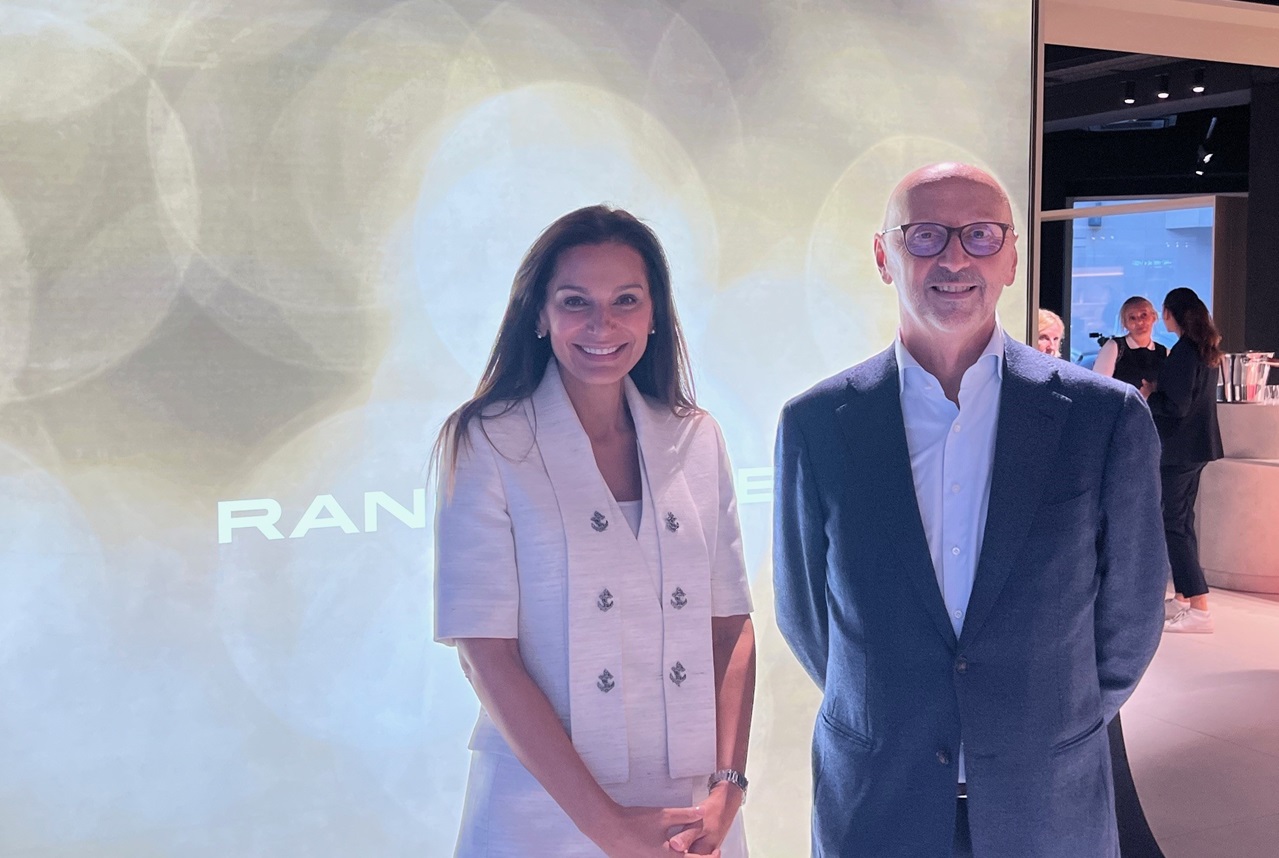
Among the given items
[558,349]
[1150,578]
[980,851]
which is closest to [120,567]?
[558,349]

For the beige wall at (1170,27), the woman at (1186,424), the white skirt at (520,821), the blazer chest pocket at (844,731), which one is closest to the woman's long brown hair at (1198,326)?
the woman at (1186,424)

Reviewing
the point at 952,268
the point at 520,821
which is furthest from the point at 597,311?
the point at 520,821

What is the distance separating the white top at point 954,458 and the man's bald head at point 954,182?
190mm

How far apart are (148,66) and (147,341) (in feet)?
1.89

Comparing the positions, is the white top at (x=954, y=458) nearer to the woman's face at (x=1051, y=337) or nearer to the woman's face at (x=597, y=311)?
the woman's face at (x=597, y=311)

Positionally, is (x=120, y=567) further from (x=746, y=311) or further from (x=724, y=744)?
(x=746, y=311)

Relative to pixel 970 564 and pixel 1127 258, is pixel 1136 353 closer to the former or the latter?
pixel 970 564

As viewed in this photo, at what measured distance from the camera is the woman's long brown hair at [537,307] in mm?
1903

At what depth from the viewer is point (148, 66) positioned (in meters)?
2.40

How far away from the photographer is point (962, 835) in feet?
5.50

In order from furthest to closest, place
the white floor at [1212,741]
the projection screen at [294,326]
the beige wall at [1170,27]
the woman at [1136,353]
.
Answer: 1. the woman at [1136,353]
2. the beige wall at [1170,27]
3. the white floor at [1212,741]
4. the projection screen at [294,326]

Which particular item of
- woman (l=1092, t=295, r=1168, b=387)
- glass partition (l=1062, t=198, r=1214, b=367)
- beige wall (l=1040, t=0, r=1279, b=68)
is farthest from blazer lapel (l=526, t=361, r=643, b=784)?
glass partition (l=1062, t=198, r=1214, b=367)

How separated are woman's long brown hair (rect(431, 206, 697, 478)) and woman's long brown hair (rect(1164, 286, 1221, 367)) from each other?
4975 mm

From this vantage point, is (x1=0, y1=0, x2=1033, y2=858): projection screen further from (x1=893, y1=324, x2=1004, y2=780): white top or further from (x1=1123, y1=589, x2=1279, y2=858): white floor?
(x1=1123, y1=589, x2=1279, y2=858): white floor
